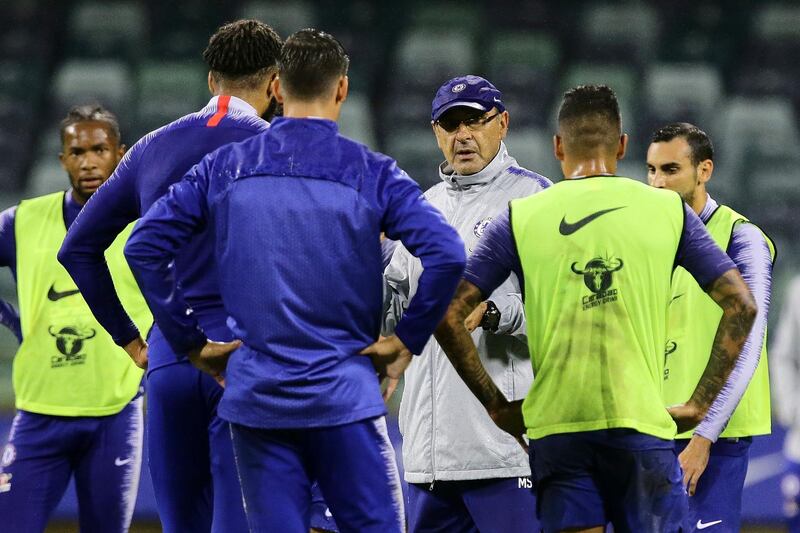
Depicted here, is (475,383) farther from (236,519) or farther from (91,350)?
(91,350)

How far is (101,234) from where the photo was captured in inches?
144

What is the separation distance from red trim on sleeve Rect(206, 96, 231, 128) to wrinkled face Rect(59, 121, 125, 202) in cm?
174

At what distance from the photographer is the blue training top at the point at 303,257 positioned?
3092 millimetres

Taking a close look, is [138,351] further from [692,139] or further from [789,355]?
[789,355]

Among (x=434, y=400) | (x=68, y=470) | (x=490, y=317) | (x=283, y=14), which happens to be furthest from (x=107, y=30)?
(x=490, y=317)

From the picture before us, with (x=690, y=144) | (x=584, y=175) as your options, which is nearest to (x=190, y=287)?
(x=584, y=175)

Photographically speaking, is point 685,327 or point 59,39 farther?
point 59,39

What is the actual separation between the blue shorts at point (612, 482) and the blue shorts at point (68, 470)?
7.32ft

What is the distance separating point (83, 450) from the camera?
5.09 meters

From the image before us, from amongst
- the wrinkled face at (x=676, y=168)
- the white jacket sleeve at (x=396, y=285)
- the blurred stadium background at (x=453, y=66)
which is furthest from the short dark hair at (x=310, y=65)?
the blurred stadium background at (x=453, y=66)

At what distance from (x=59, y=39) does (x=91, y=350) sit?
773cm

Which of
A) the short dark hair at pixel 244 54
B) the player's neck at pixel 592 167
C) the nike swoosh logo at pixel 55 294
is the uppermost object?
the short dark hair at pixel 244 54

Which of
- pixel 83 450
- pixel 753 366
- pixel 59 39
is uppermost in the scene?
pixel 59 39

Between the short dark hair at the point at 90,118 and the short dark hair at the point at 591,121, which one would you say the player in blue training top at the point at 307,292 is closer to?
the short dark hair at the point at 591,121
